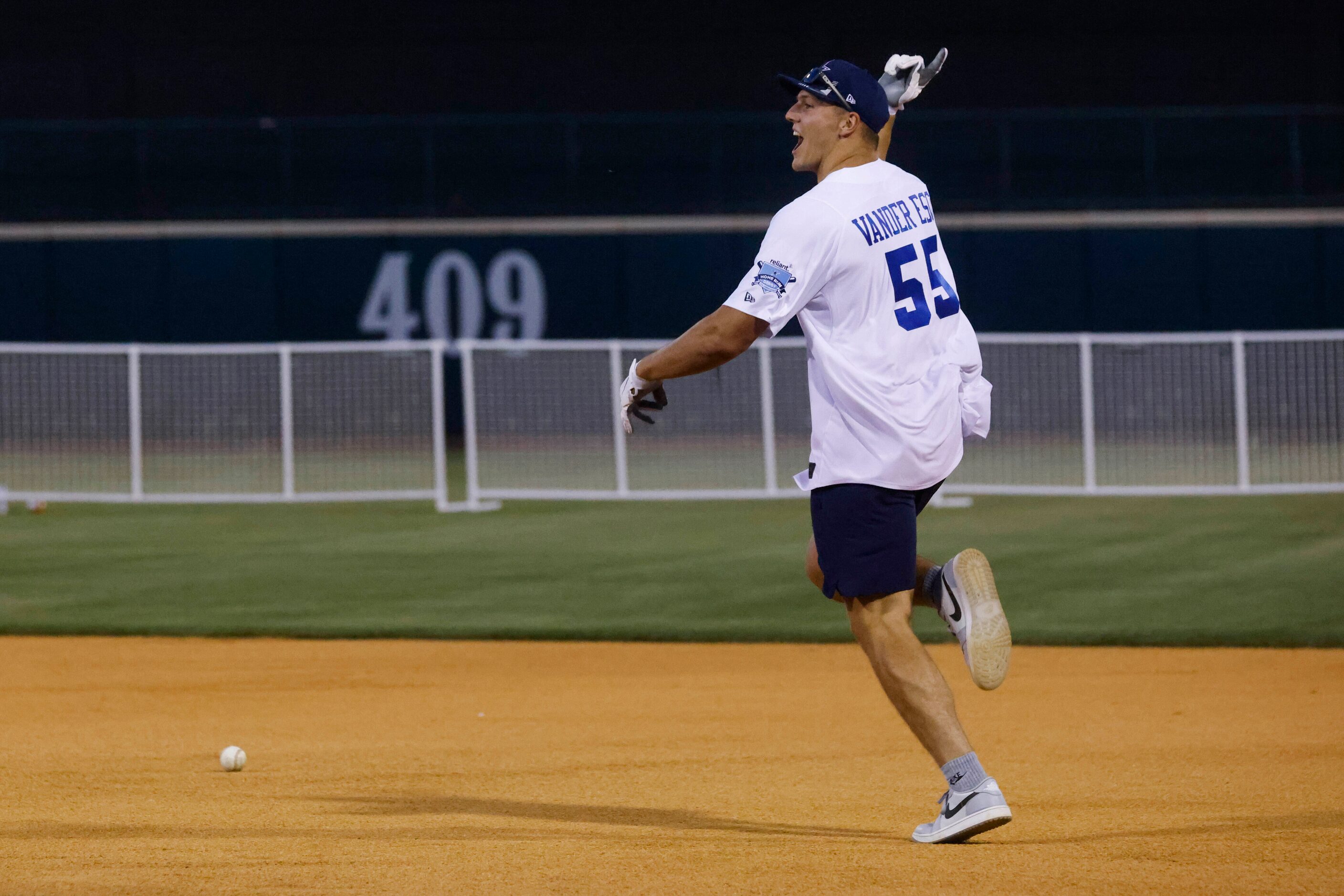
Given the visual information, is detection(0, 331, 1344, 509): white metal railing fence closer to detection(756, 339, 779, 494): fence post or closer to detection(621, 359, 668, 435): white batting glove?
detection(756, 339, 779, 494): fence post

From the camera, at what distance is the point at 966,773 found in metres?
4.68

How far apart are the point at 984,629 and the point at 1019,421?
36.4 feet

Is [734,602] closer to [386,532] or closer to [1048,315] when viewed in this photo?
[386,532]

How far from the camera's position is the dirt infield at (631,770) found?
4.65 metres

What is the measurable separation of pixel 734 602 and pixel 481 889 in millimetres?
6267

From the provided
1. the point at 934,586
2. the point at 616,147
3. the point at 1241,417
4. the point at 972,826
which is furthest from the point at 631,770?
the point at 616,147

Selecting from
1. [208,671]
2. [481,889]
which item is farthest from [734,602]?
[481,889]

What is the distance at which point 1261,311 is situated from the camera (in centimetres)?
2383

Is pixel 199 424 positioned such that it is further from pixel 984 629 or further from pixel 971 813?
pixel 971 813

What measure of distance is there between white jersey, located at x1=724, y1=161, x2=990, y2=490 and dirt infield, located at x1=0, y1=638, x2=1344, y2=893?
3.54 feet

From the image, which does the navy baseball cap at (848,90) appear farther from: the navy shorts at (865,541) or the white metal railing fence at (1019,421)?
the white metal railing fence at (1019,421)

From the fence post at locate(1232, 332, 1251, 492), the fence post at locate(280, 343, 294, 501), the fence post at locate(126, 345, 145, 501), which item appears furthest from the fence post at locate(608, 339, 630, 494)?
the fence post at locate(1232, 332, 1251, 492)

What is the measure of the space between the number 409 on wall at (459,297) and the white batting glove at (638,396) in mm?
19805

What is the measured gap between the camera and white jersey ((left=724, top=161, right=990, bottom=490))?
4691 millimetres
